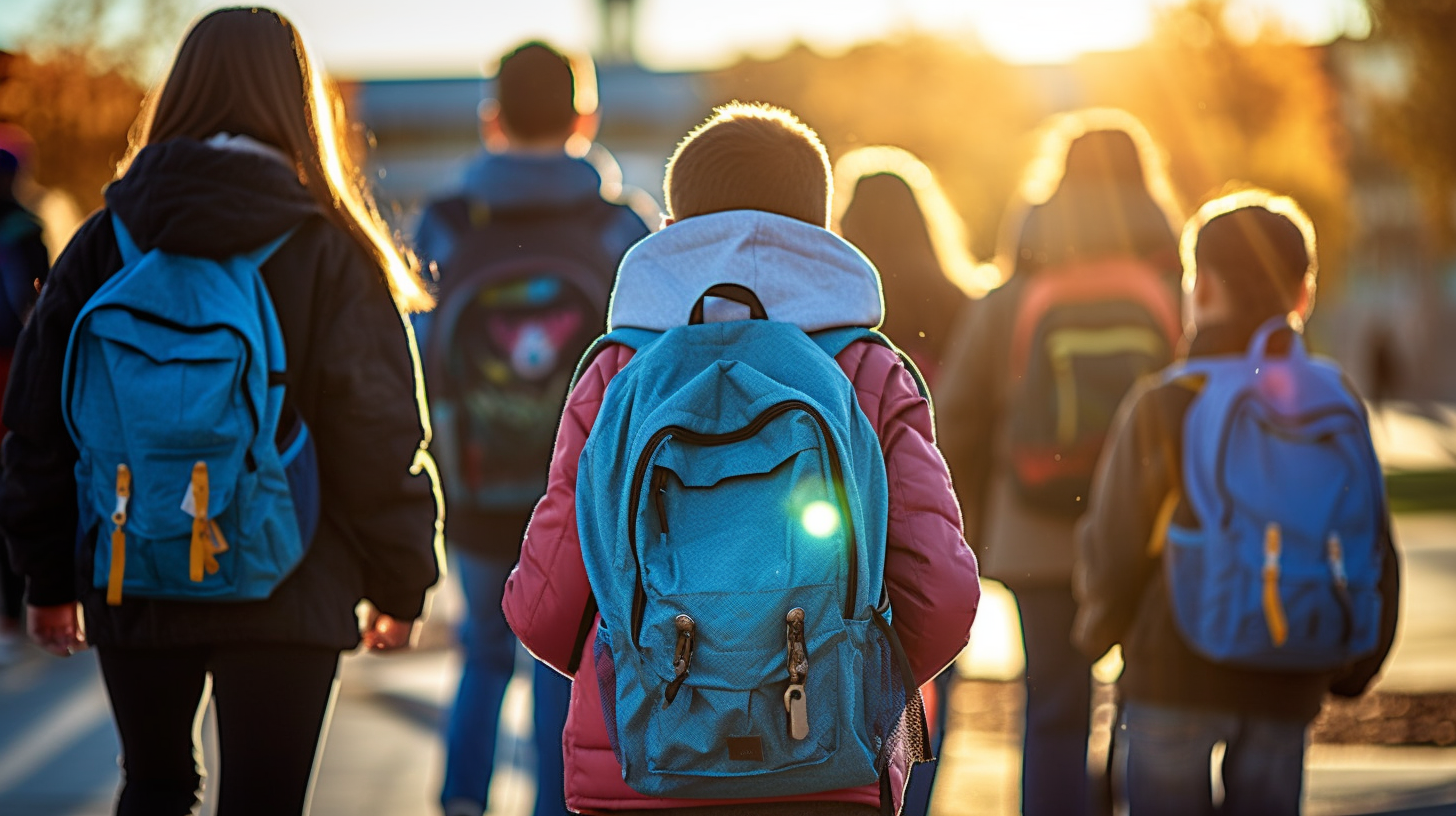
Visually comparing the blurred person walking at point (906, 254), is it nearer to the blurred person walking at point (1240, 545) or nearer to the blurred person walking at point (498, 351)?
the blurred person walking at point (498, 351)

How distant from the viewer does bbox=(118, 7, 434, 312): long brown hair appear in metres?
3.25

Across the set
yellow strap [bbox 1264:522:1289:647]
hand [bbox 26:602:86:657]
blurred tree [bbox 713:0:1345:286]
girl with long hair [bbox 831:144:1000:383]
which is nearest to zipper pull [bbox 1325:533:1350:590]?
yellow strap [bbox 1264:522:1289:647]

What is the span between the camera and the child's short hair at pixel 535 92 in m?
4.84

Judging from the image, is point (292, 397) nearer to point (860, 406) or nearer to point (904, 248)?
point (860, 406)

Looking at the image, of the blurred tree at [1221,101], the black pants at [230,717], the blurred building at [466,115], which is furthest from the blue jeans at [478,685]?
the blurred building at [466,115]

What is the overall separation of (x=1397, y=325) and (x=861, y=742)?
45.7 metres

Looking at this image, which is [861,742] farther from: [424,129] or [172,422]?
[424,129]

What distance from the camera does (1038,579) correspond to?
A: 4.89 m

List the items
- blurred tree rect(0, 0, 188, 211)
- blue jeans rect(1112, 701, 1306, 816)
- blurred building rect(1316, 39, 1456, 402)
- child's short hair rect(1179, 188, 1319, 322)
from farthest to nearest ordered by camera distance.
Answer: blurred building rect(1316, 39, 1456, 402), blurred tree rect(0, 0, 188, 211), child's short hair rect(1179, 188, 1319, 322), blue jeans rect(1112, 701, 1306, 816)

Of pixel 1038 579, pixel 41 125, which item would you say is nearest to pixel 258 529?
pixel 1038 579

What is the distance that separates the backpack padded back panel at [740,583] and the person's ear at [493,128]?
2.76 m

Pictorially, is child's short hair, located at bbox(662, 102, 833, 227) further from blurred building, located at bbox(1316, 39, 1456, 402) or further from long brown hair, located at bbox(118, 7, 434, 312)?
blurred building, located at bbox(1316, 39, 1456, 402)

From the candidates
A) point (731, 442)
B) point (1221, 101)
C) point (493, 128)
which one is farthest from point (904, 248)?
point (1221, 101)

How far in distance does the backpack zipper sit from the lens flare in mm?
21
